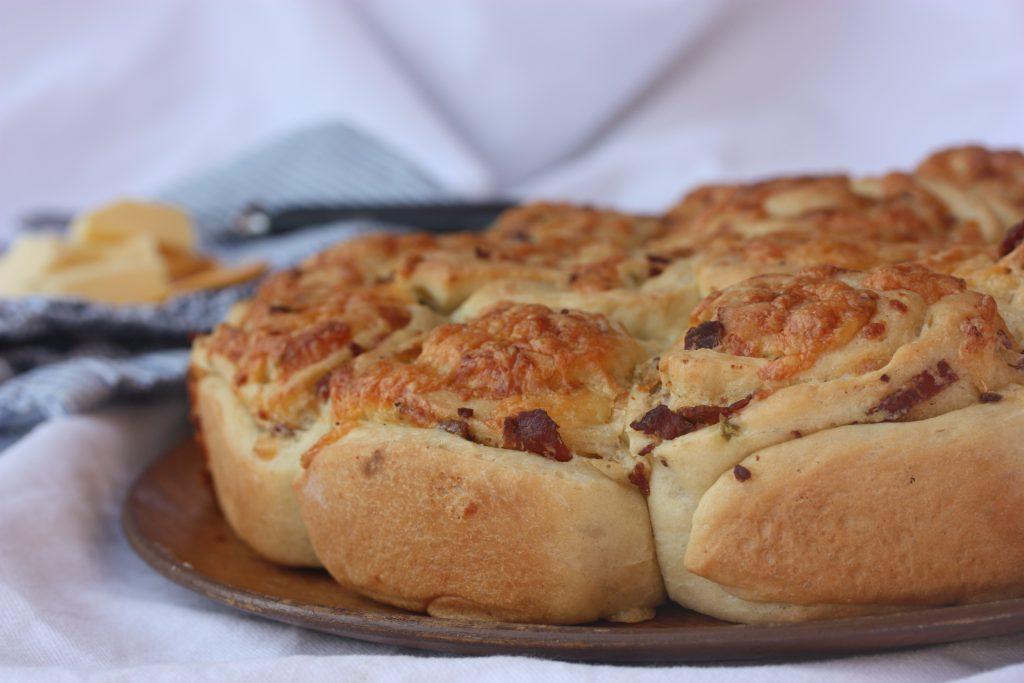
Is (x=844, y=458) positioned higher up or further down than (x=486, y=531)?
further down

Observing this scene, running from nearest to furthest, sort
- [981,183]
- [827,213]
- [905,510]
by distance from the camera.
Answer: [905,510]
[827,213]
[981,183]

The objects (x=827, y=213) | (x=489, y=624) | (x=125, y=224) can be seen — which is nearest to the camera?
(x=489, y=624)

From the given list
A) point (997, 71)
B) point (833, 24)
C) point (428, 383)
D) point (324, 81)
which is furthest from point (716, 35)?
point (428, 383)

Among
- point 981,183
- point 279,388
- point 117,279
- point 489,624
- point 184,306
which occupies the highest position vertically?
point 117,279

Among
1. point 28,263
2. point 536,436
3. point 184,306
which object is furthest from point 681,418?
point 28,263

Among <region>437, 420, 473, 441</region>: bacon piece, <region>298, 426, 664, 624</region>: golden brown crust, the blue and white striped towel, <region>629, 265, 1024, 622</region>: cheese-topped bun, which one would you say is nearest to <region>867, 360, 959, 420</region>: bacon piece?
<region>629, 265, 1024, 622</region>: cheese-topped bun

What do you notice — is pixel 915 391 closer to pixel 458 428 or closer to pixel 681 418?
pixel 681 418

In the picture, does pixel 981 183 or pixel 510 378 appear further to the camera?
pixel 981 183
